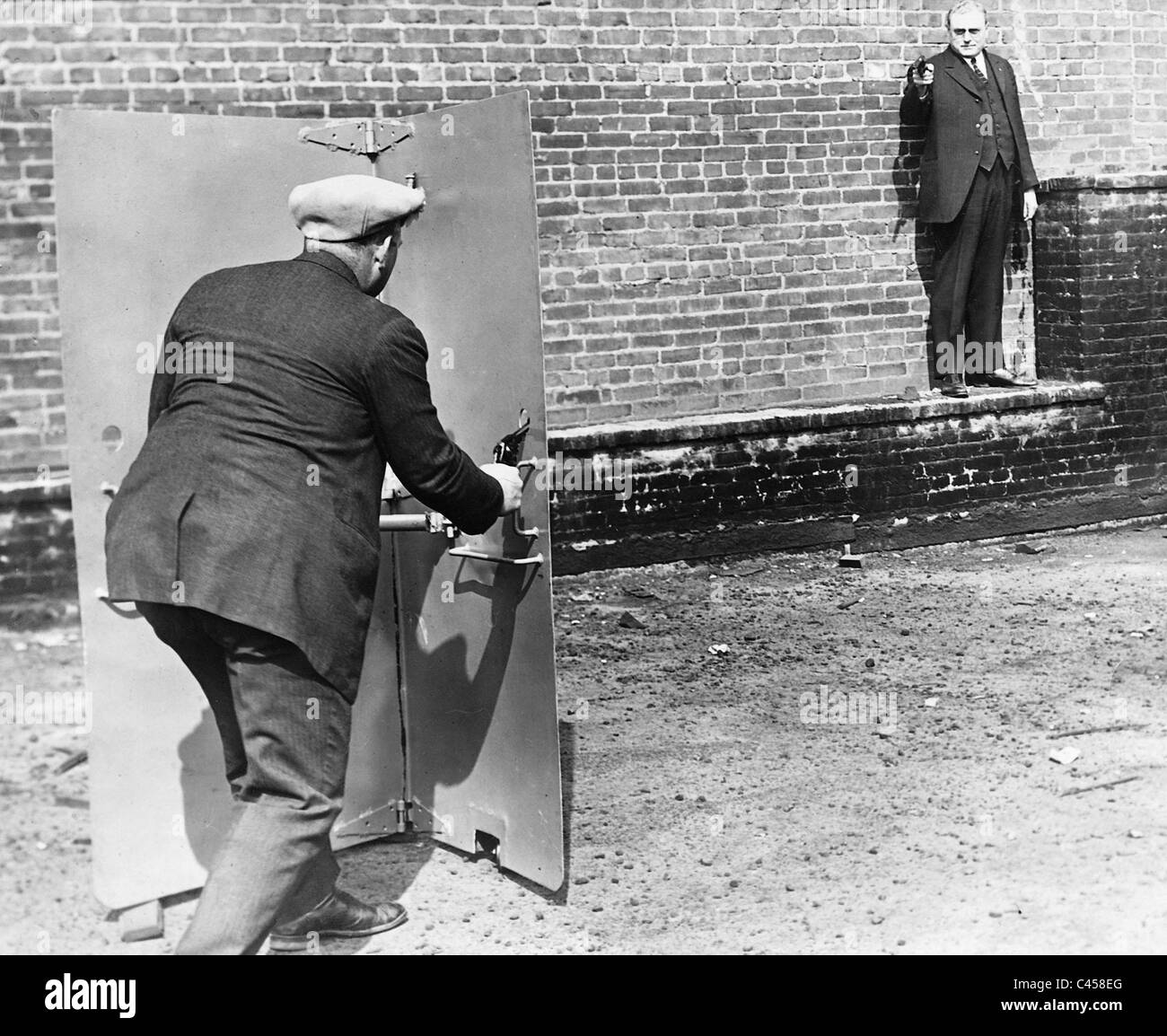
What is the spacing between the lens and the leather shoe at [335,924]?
4113 mm

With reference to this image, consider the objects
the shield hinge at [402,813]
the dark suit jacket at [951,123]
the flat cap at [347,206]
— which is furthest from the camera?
the dark suit jacket at [951,123]

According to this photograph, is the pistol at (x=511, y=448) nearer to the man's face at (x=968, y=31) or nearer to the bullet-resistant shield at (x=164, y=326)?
the bullet-resistant shield at (x=164, y=326)

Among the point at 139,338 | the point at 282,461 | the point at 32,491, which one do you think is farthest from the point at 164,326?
the point at 32,491

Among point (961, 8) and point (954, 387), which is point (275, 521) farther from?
point (961, 8)

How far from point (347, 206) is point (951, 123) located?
17.8ft

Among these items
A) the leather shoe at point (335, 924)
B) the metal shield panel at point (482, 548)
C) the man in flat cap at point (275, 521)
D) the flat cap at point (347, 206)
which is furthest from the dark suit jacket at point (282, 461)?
the leather shoe at point (335, 924)

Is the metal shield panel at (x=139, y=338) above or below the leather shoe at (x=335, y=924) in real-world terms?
above

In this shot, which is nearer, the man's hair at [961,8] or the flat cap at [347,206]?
the flat cap at [347,206]

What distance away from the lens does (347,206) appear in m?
3.70

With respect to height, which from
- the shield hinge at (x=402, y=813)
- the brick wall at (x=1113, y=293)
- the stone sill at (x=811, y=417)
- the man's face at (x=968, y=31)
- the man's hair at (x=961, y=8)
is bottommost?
the shield hinge at (x=402, y=813)

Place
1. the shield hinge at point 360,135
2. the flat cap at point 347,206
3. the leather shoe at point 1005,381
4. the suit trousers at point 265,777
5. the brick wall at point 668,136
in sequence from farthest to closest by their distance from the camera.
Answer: the leather shoe at point 1005,381
the brick wall at point 668,136
the shield hinge at point 360,135
the flat cap at point 347,206
the suit trousers at point 265,777

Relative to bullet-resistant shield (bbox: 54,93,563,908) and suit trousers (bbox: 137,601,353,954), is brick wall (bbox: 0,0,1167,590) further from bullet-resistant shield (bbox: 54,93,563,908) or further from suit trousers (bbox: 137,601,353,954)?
suit trousers (bbox: 137,601,353,954)

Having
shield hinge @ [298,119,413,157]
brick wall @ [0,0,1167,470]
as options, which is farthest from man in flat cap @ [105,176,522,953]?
brick wall @ [0,0,1167,470]

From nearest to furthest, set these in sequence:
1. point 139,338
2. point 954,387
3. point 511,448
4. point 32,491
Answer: point 511,448, point 139,338, point 32,491, point 954,387
